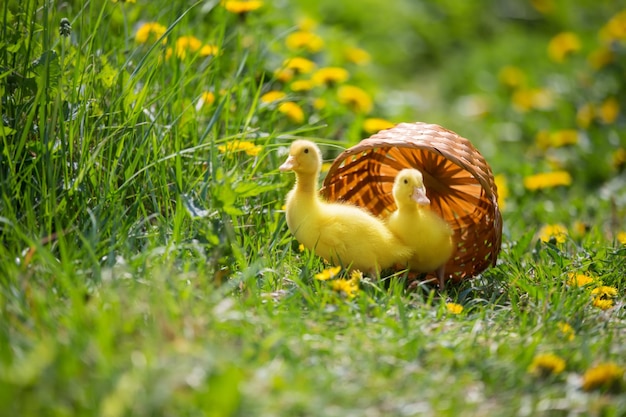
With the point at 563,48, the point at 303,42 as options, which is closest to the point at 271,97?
the point at 303,42

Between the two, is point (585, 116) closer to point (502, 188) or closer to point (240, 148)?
point (502, 188)

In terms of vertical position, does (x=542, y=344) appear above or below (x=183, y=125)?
below

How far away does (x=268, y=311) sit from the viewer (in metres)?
2.55

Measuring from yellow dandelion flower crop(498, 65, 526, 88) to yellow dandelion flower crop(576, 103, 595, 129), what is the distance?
103cm

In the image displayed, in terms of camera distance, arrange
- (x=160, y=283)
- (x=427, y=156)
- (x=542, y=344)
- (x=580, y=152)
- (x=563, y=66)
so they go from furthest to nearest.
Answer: (x=563, y=66), (x=580, y=152), (x=427, y=156), (x=542, y=344), (x=160, y=283)

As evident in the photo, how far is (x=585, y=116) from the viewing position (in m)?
6.10

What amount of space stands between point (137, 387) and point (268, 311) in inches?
29.0

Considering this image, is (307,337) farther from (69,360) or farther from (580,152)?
(580,152)

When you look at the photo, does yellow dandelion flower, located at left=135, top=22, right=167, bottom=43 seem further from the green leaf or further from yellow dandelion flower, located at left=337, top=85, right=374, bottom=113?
yellow dandelion flower, located at left=337, top=85, right=374, bottom=113

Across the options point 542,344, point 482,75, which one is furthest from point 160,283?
point 482,75

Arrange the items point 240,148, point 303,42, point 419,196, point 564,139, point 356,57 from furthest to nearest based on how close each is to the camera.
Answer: point 564,139 → point 356,57 → point 303,42 → point 240,148 → point 419,196

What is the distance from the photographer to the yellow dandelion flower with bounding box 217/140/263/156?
329 centimetres

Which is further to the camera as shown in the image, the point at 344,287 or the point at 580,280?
the point at 580,280

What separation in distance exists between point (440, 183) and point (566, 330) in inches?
49.3
